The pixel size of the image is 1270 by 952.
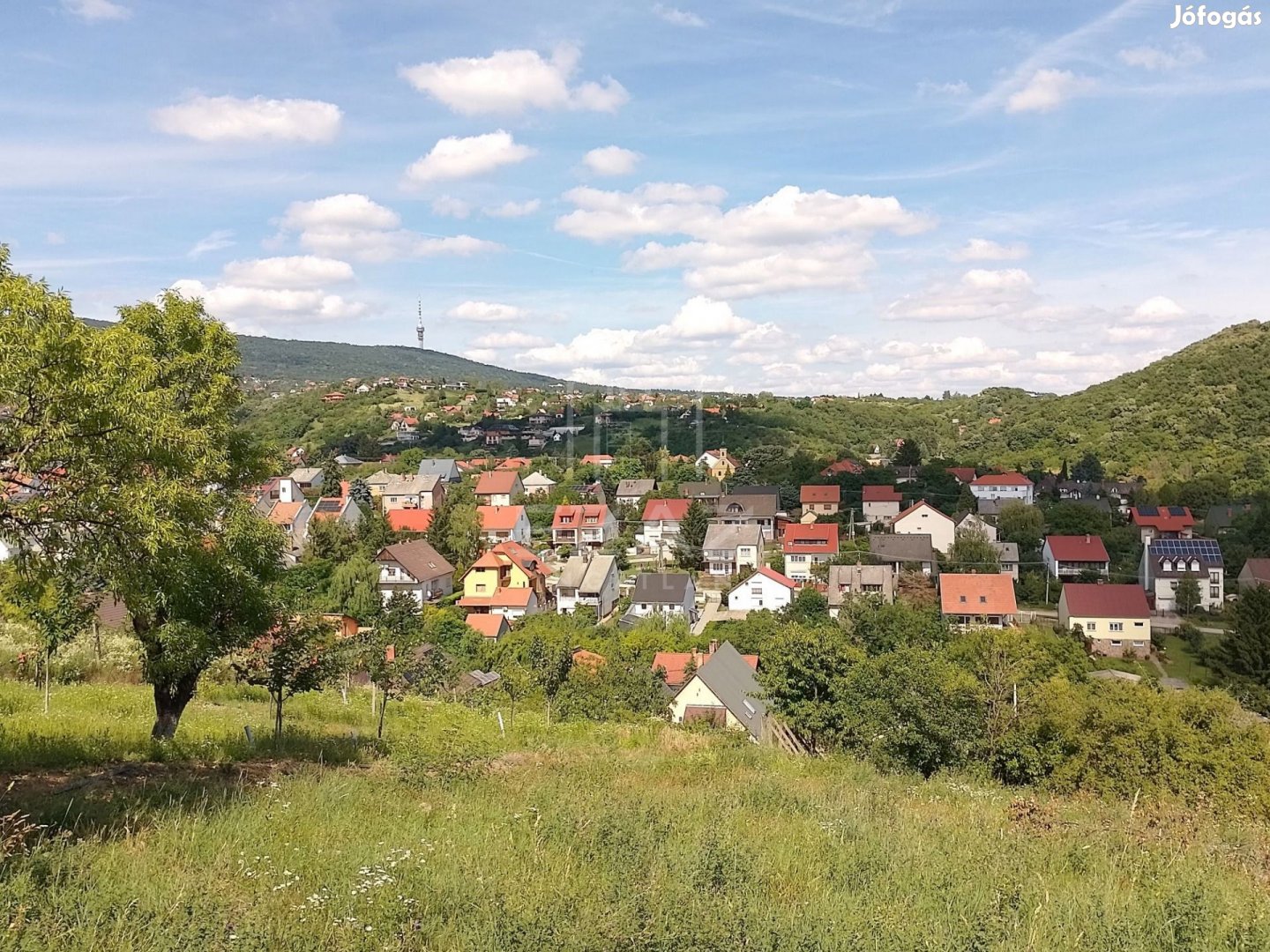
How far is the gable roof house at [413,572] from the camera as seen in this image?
41.9m

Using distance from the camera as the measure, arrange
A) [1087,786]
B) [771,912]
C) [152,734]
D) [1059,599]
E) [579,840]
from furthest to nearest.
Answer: [1059,599], [1087,786], [152,734], [579,840], [771,912]

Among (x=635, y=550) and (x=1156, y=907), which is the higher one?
(x=1156, y=907)

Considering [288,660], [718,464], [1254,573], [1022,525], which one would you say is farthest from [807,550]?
[288,660]

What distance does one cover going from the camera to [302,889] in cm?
475

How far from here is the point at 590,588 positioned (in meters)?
42.8

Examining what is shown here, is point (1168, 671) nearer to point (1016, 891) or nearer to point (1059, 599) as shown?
point (1059, 599)

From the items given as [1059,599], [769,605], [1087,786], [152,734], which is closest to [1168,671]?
[1059,599]

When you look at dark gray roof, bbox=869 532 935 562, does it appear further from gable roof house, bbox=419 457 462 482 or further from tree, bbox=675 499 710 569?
gable roof house, bbox=419 457 462 482

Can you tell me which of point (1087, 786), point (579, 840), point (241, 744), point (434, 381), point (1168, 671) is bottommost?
point (1168, 671)

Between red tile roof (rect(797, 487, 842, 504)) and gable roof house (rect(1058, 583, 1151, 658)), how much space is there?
26.6 m

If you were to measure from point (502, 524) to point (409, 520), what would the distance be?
6415mm

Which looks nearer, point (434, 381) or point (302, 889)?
point (302, 889)

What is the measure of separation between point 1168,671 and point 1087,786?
25.2 m

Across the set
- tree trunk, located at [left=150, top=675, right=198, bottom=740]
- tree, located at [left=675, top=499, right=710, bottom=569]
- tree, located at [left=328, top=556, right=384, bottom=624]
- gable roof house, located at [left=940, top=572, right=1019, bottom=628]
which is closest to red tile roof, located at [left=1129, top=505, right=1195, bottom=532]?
gable roof house, located at [left=940, top=572, right=1019, bottom=628]
